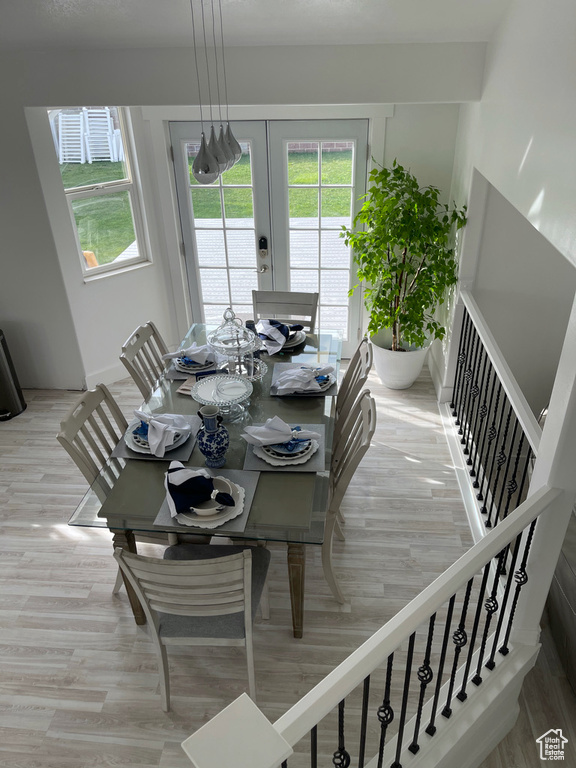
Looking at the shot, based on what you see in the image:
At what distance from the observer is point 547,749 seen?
2.45 meters

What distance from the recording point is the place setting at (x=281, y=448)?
2732 mm

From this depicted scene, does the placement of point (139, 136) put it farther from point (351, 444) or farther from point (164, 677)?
point (164, 677)

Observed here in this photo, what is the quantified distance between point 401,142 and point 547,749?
3.97 metres

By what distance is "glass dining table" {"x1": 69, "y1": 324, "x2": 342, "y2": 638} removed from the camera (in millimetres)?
2426

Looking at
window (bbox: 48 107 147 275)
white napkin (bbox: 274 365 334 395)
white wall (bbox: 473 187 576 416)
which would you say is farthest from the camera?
→ window (bbox: 48 107 147 275)

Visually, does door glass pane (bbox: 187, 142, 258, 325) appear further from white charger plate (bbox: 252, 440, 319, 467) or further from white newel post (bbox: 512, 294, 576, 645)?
white newel post (bbox: 512, 294, 576, 645)

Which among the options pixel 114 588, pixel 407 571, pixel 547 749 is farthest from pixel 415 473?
pixel 114 588

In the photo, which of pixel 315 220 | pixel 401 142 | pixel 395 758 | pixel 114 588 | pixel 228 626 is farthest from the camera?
pixel 315 220

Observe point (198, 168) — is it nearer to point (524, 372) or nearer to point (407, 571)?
point (407, 571)

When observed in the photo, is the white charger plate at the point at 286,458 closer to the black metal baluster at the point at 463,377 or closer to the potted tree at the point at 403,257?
the black metal baluster at the point at 463,377

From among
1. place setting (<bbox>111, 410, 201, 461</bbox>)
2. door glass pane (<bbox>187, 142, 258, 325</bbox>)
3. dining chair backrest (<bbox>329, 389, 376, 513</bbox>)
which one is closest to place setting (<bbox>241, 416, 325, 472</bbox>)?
dining chair backrest (<bbox>329, 389, 376, 513</bbox>)

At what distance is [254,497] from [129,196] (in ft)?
10.7

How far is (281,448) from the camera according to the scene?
2.80 m

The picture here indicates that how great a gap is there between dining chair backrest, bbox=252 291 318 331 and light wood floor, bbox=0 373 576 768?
1.13 meters
